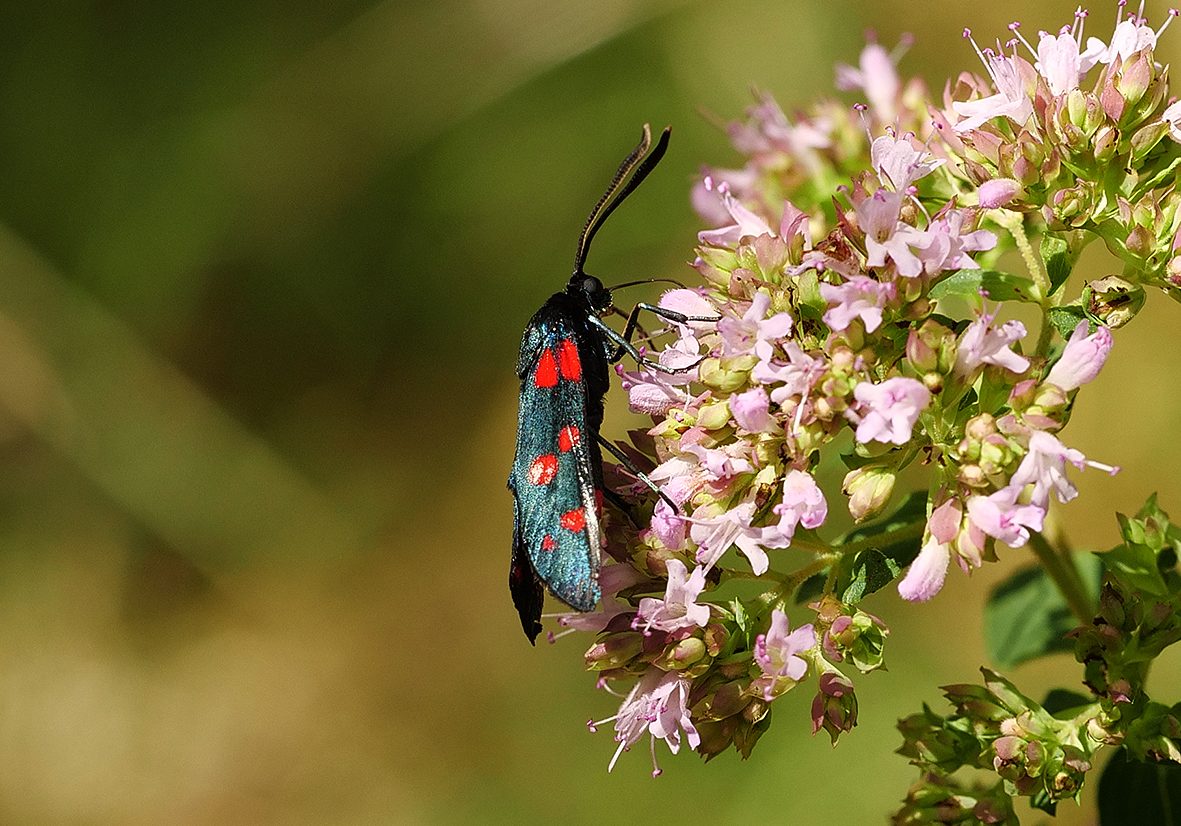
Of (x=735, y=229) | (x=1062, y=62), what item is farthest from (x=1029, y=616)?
(x=1062, y=62)

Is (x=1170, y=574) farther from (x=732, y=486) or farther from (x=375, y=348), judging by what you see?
(x=375, y=348)

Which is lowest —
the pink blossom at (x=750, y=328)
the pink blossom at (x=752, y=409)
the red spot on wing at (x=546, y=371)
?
the pink blossom at (x=752, y=409)

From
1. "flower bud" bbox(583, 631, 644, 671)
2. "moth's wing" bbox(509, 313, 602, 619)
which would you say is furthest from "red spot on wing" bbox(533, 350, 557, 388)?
"flower bud" bbox(583, 631, 644, 671)

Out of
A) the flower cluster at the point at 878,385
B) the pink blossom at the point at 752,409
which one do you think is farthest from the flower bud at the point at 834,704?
the pink blossom at the point at 752,409

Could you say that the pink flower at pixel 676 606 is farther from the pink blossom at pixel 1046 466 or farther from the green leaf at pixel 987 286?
the green leaf at pixel 987 286

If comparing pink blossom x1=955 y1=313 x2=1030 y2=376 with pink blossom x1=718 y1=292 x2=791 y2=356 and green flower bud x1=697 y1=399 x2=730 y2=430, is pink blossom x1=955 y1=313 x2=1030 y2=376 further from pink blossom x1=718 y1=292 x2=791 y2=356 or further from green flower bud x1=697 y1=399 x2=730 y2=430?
green flower bud x1=697 y1=399 x2=730 y2=430
